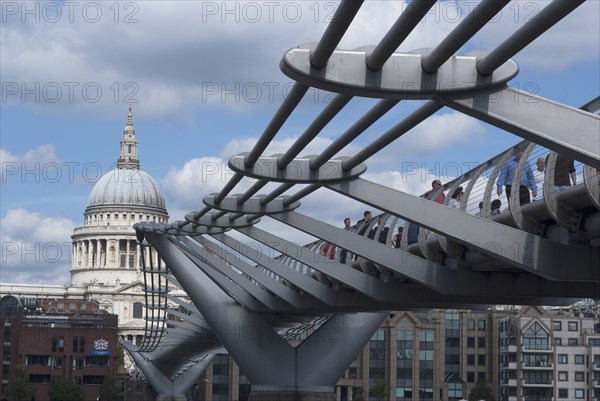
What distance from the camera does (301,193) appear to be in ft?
82.5

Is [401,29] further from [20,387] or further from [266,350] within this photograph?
[20,387]

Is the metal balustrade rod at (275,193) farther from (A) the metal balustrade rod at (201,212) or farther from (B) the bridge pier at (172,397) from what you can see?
(B) the bridge pier at (172,397)

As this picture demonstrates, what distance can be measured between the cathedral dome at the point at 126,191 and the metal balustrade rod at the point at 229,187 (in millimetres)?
163259

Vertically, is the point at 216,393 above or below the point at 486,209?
below

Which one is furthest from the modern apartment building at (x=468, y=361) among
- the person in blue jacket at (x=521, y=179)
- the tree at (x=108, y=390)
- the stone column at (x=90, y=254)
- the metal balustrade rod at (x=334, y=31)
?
the metal balustrade rod at (x=334, y=31)

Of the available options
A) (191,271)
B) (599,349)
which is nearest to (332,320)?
(191,271)

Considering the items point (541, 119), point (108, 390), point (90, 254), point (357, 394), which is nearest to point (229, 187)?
point (541, 119)

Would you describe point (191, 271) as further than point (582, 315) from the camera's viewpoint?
No

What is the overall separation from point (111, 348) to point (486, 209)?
9732cm

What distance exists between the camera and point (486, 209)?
847 inches

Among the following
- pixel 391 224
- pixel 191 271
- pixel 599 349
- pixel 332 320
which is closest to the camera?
pixel 391 224

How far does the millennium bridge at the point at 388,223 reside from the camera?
12742 mm

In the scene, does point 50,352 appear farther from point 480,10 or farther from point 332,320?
point 480,10

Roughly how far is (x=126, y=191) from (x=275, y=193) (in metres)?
169
